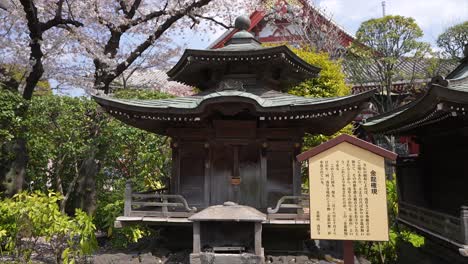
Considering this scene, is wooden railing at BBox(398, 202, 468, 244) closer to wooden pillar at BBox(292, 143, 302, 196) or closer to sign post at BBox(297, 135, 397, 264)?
sign post at BBox(297, 135, 397, 264)

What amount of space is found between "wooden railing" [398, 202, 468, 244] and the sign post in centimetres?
290

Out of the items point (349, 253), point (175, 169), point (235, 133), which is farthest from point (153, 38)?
point (349, 253)

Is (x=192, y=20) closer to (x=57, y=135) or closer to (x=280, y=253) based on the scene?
(x=57, y=135)

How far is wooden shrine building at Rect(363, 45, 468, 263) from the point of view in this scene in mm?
6760

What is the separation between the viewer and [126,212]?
852 cm

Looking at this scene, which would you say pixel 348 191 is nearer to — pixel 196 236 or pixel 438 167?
pixel 196 236

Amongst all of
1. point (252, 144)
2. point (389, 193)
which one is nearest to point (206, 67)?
point (252, 144)

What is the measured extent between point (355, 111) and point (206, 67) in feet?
13.7

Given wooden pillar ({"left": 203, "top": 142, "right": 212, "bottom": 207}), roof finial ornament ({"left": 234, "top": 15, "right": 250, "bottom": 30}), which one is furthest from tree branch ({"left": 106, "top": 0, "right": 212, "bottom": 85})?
wooden pillar ({"left": 203, "top": 142, "right": 212, "bottom": 207})

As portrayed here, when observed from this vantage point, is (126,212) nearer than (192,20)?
Yes

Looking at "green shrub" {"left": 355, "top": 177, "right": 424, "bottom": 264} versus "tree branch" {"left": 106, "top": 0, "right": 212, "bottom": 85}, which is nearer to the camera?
"green shrub" {"left": 355, "top": 177, "right": 424, "bottom": 264}

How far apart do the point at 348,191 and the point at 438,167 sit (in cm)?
609

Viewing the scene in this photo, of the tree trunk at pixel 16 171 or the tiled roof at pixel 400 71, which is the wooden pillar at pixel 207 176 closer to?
the tree trunk at pixel 16 171

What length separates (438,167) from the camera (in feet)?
32.2
